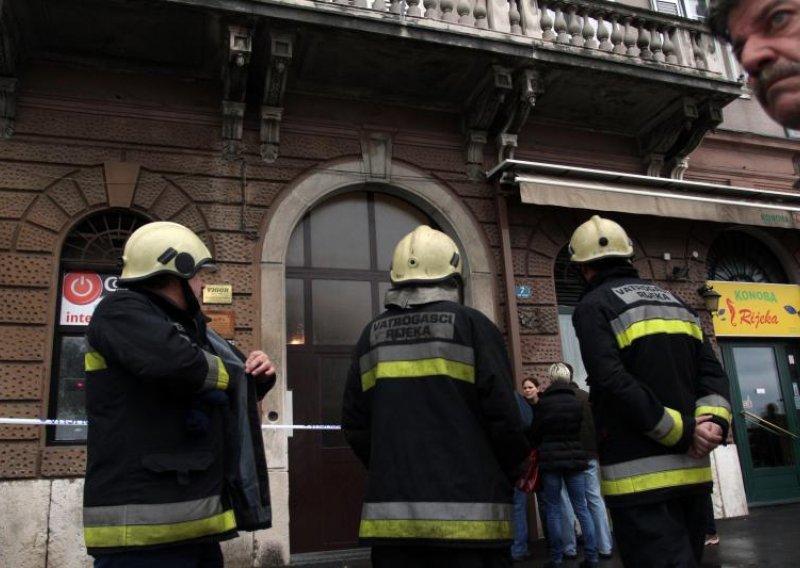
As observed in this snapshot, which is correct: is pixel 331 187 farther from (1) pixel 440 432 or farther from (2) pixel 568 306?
(1) pixel 440 432

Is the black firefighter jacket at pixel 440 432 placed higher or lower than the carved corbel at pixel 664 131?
lower

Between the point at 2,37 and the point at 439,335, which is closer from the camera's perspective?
the point at 439,335

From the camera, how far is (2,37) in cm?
658

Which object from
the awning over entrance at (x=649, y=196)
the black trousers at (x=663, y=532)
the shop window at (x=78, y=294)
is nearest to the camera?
the black trousers at (x=663, y=532)

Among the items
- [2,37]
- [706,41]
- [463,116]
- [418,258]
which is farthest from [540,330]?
[2,37]

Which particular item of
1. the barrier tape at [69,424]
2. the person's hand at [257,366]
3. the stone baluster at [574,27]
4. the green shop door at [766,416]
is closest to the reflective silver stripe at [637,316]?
the person's hand at [257,366]

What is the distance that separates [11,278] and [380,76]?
15.6ft

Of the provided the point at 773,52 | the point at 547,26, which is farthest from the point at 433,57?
the point at 773,52

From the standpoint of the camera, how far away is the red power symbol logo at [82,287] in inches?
275

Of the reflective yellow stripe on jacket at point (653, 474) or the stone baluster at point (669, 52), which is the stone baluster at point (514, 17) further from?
the reflective yellow stripe on jacket at point (653, 474)

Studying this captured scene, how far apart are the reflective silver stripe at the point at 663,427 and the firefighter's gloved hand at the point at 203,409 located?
183 cm

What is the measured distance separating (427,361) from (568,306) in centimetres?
650

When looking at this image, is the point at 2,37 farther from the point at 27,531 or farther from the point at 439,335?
the point at 439,335

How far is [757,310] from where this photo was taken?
1006 cm
